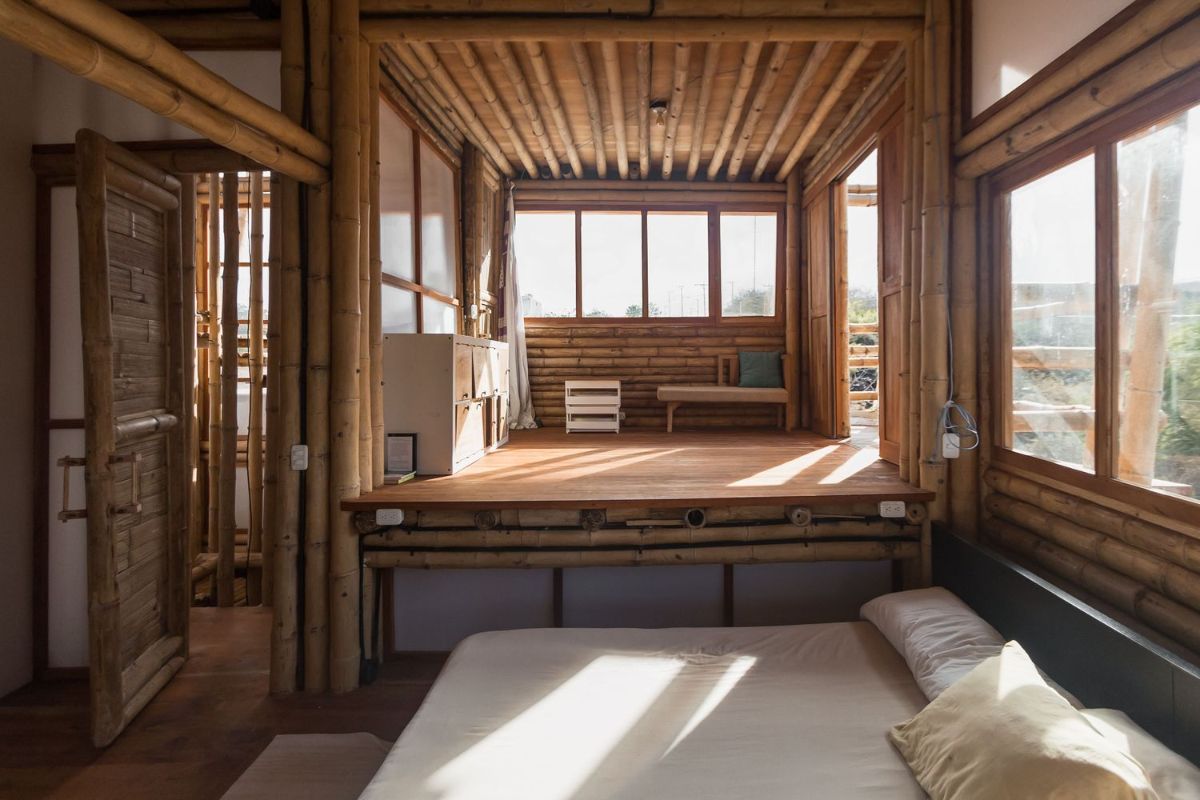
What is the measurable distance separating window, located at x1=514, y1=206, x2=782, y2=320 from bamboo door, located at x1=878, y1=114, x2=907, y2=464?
9.29 feet

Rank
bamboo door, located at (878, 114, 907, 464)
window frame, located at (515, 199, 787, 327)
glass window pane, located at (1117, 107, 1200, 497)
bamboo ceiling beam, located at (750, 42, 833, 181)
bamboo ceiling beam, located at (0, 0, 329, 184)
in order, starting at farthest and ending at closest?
window frame, located at (515, 199, 787, 327) < bamboo door, located at (878, 114, 907, 464) < bamboo ceiling beam, located at (750, 42, 833, 181) < glass window pane, located at (1117, 107, 1200, 497) < bamboo ceiling beam, located at (0, 0, 329, 184)

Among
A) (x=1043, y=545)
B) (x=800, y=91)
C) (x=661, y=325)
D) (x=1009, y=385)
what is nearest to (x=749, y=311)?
(x=661, y=325)

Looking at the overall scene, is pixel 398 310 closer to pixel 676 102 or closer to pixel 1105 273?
pixel 676 102

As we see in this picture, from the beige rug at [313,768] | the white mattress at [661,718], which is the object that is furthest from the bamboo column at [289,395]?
the white mattress at [661,718]

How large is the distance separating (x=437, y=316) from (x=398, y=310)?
1.01 metres

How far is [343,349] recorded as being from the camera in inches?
148

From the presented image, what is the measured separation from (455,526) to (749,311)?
5.63 meters

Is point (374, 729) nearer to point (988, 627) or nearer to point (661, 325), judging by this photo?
point (988, 627)

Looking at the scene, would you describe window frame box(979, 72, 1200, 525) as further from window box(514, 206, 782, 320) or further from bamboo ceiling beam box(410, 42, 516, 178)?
window box(514, 206, 782, 320)

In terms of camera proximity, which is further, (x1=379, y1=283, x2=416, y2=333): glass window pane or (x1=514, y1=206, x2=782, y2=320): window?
(x1=514, y1=206, x2=782, y2=320): window

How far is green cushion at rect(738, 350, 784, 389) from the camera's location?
7891mm

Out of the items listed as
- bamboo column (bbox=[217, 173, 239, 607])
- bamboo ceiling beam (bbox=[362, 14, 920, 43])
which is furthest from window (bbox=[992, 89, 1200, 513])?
bamboo column (bbox=[217, 173, 239, 607])

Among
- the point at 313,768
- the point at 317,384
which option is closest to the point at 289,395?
the point at 317,384

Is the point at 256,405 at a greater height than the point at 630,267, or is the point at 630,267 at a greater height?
the point at 630,267
